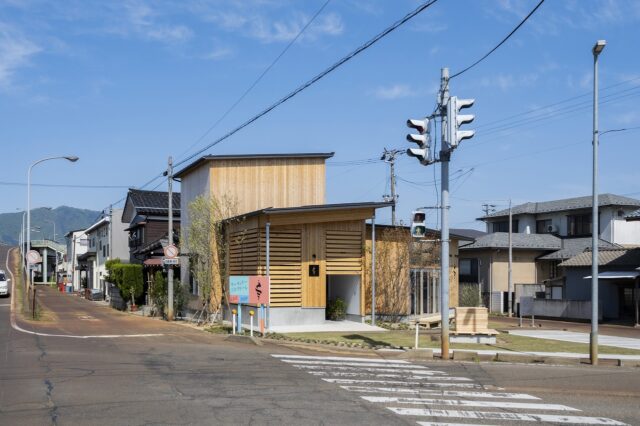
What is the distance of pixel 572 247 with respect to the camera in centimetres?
4931

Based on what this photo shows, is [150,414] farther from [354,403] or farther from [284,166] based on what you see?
[284,166]

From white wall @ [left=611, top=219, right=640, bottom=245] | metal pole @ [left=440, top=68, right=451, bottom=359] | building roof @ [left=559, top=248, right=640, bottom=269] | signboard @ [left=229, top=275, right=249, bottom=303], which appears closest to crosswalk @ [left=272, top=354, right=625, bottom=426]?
metal pole @ [left=440, top=68, right=451, bottom=359]

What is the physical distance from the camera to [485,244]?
49.1 metres

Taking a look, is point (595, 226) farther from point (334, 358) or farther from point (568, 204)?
point (568, 204)

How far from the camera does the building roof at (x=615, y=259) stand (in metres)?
36.2

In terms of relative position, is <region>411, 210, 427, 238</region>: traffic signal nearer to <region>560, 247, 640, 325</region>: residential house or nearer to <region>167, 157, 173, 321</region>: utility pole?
<region>167, 157, 173, 321</region>: utility pole

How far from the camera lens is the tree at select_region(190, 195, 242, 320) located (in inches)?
1093

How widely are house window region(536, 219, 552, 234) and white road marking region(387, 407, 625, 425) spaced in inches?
1828

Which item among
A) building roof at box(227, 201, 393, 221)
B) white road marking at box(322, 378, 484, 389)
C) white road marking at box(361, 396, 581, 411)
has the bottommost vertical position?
white road marking at box(322, 378, 484, 389)

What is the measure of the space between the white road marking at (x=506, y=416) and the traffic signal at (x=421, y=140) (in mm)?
7622

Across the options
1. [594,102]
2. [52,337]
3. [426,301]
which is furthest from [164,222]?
[594,102]

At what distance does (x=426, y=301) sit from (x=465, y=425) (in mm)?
20267

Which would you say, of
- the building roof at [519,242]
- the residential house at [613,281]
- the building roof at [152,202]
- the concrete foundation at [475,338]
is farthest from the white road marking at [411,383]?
the building roof at [152,202]

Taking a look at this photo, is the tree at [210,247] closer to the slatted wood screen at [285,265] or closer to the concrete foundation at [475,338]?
the slatted wood screen at [285,265]
